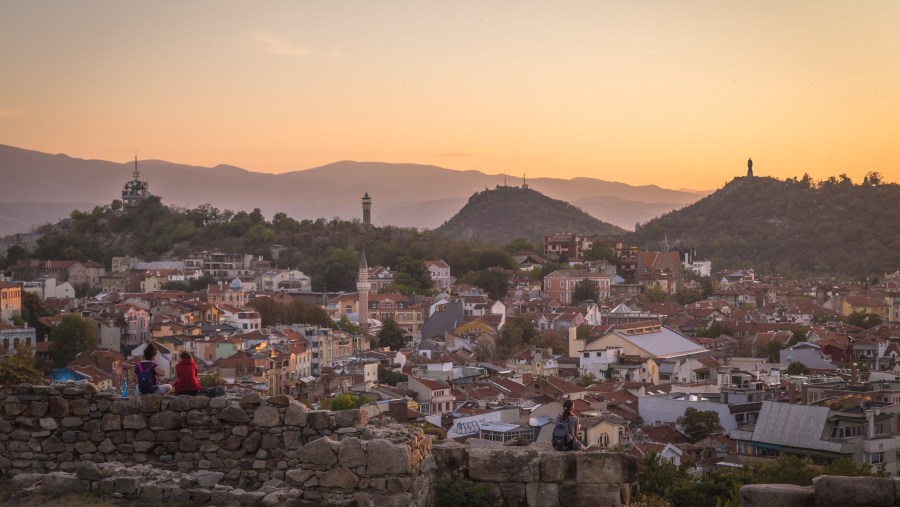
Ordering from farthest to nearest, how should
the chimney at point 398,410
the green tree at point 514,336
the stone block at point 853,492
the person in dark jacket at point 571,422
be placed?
1. the green tree at point 514,336
2. the chimney at point 398,410
3. the person in dark jacket at point 571,422
4. the stone block at point 853,492

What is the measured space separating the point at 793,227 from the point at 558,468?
101 m

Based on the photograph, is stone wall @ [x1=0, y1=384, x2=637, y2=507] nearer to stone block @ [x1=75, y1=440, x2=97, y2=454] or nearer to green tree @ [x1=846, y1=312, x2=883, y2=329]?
stone block @ [x1=75, y1=440, x2=97, y2=454]

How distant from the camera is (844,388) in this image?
1031 inches

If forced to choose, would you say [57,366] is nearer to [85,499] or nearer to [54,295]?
[54,295]

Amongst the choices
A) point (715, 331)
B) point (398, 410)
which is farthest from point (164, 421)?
point (715, 331)

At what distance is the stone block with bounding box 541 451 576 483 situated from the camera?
6.20 meters

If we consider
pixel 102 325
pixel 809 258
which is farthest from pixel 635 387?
pixel 809 258

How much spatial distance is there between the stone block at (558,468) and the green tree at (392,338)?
4309 cm

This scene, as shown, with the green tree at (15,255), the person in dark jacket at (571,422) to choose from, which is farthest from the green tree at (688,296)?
the person in dark jacket at (571,422)

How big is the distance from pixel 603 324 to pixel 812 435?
32.2 meters

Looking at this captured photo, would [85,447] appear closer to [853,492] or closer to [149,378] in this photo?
[149,378]

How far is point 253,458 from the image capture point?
6.59 metres

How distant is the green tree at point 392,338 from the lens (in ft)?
162

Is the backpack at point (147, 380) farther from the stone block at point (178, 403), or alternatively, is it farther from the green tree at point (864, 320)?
the green tree at point (864, 320)
